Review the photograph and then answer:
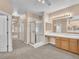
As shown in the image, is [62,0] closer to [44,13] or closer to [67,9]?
[67,9]

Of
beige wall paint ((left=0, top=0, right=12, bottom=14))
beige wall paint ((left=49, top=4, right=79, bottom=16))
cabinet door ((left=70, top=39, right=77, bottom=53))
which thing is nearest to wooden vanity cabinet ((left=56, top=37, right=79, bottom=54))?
cabinet door ((left=70, top=39, right=77, bottom=53))

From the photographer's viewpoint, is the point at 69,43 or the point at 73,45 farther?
the point at 69,43

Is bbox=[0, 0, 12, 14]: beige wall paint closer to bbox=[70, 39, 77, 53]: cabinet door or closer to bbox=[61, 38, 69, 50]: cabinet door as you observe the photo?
bbox=[61, 38, 69, 50]: cabinet door

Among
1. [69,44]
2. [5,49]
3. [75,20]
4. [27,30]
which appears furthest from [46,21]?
[5,49]

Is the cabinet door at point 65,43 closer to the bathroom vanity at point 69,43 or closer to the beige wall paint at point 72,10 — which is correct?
the bathroom vanity at point 69,43

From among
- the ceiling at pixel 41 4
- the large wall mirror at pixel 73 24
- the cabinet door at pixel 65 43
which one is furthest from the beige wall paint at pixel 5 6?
the large wall mirror at pixel 73 24

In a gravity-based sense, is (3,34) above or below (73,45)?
above

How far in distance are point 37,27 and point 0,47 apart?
356 cm

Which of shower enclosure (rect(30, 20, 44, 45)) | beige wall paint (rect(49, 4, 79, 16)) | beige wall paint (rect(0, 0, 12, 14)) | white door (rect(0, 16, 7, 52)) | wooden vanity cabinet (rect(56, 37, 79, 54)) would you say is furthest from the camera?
shower enclosure (rect(30, 20, 44, 45))

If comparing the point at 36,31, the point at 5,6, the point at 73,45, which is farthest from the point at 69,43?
the point at 5,6

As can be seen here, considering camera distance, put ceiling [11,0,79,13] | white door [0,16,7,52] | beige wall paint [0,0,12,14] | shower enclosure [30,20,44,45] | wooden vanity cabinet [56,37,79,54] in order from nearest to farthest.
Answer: wooden vanity cabinet [56,37,79,54], ceiling [11,0,79,13], beige wall paint [0,0,12,14], white door [0,16,7,52], shower enclosure [30,20,44,45]

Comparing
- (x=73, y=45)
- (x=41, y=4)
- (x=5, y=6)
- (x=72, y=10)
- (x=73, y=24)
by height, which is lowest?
(x=73, y=45)

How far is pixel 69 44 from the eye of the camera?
5812 millimetres

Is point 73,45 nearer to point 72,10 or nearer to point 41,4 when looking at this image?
point 72,10
